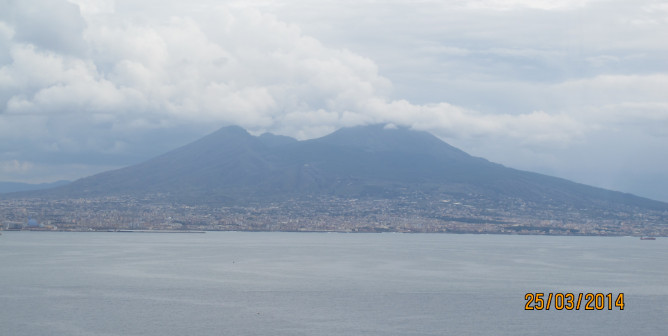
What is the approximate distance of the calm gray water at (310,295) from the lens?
136 ft

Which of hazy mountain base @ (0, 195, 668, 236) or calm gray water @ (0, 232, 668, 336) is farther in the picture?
hazy mountain base @ (0, 195, 668, 236)

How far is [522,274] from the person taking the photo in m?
70.1

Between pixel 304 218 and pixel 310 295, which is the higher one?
pixel 304 218

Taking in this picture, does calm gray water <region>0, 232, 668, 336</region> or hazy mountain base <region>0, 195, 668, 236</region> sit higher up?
hazy mountain base <region>0, 195, 668, 236</region>

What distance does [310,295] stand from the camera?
52.7m

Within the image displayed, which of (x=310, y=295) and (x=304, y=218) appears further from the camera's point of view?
(x=304, y=218)

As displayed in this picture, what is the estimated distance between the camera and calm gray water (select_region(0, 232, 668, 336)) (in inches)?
1634

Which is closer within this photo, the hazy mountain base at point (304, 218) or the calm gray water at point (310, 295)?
the calm gray water at point (310, 295)

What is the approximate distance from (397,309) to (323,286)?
11709 millimetres

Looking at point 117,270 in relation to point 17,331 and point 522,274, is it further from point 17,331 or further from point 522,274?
point 522,274

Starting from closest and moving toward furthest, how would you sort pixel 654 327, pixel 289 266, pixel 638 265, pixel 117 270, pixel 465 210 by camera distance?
pixel 654 327 → pixel 117 270 → pixel 289 266 → pixel 638 265 → pixel 465 210

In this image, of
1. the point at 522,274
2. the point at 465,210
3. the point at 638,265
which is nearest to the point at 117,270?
the point at 522,274

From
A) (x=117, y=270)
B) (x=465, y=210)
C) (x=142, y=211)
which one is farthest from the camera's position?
(x=465, y=210)

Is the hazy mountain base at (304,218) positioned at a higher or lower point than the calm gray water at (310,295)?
higher
